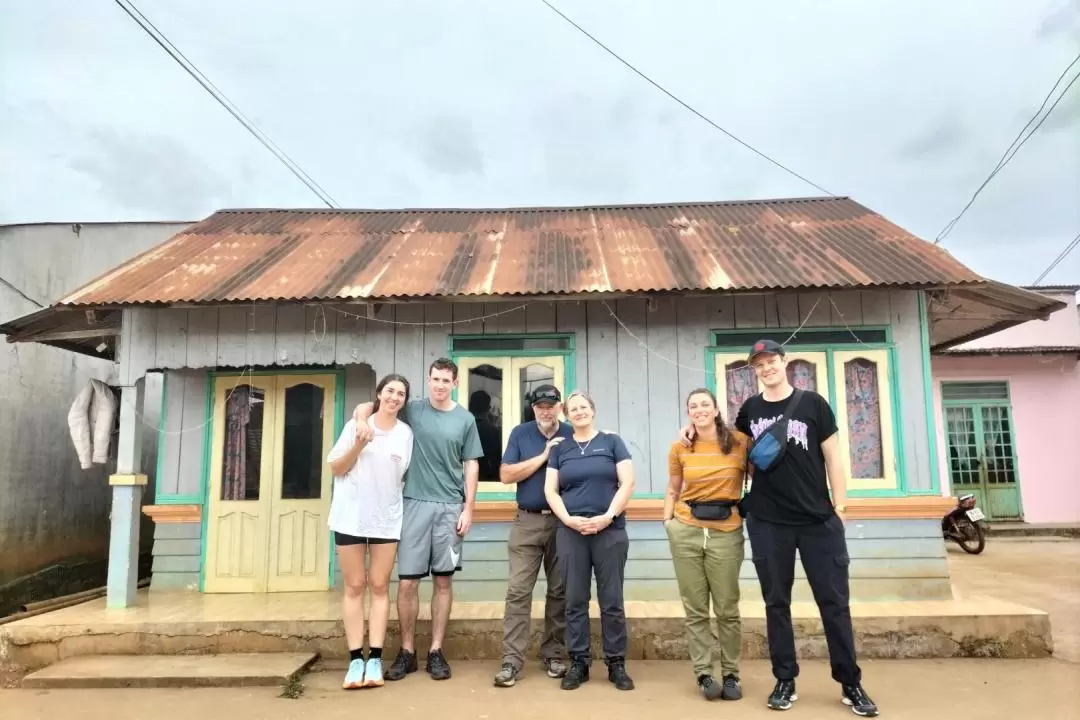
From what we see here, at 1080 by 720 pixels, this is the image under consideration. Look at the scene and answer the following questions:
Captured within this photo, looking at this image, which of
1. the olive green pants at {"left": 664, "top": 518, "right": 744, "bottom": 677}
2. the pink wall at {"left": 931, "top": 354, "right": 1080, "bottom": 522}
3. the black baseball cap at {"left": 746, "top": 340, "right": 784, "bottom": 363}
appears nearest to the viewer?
the black baseball cap at {"left": 746, "top": 340, "right": 784, "bottom": 363}

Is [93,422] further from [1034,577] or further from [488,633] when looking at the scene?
[1034,577]

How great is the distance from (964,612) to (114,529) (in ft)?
20.1

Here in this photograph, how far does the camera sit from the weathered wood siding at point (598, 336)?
5660mm

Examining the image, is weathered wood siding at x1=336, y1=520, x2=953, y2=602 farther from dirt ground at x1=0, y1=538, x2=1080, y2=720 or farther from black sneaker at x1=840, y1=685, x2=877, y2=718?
black sneaker at x1=840, y1=685, x2=877, y2=718

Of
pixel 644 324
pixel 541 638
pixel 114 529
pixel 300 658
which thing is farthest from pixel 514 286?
pixel 114 529

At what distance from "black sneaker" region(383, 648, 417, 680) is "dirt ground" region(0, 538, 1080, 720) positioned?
54 millimetres

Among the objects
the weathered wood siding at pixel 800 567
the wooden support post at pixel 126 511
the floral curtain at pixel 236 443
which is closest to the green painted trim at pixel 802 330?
the weathered wood siding at pixel 800 567

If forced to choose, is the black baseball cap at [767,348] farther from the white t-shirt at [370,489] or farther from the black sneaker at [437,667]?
the black sneaker at [437,667]

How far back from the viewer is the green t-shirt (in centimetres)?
423

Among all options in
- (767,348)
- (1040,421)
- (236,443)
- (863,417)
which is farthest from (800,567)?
(1040,421)

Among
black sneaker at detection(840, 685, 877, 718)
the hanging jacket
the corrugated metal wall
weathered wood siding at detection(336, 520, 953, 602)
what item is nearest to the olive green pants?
black sneaker at detection(840, 685, 877, 718)

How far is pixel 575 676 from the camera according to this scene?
3.94 m

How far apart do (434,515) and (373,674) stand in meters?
0.92

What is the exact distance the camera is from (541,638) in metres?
4.66
